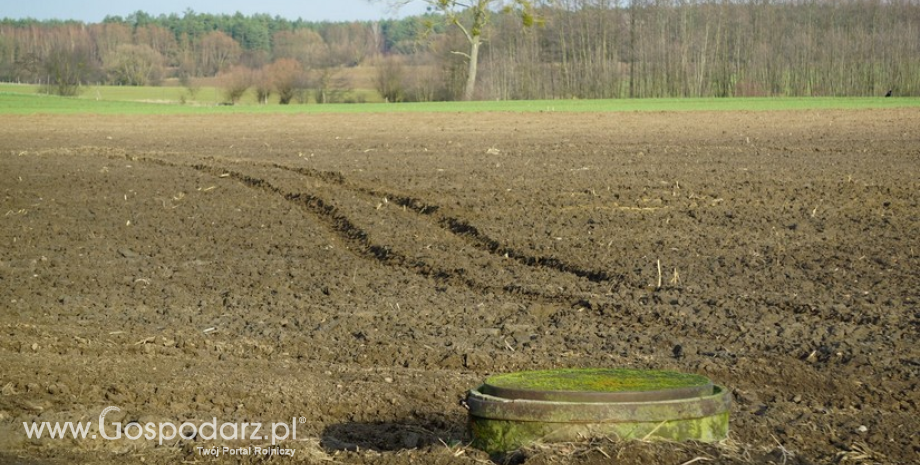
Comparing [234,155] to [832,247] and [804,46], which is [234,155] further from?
[804,46]

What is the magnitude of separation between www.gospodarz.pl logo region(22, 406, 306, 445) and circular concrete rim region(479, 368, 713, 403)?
1.24m

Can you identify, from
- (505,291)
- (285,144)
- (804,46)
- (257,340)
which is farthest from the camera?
(804,46)

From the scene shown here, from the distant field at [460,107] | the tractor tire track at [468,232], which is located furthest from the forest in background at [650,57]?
the tractor tire track at [468,232]

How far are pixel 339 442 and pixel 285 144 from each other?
2028 centimetres

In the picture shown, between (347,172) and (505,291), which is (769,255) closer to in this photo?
(505,291)

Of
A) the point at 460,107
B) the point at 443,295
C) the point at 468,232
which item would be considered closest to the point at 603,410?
the point at 443,295

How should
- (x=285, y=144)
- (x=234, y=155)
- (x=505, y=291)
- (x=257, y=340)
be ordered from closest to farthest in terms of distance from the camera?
(x=257, y=340) → (x=505, y=291) → (x=234, y=155) → (x=285, y=144)

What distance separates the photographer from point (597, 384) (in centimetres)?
447

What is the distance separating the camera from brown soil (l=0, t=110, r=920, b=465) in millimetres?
5375

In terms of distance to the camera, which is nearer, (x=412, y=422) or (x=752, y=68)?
(x=412, y=422)

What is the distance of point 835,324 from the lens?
7.52 metres

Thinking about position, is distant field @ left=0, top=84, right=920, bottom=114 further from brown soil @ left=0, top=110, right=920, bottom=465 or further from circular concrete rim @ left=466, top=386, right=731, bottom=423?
circular concrete rim @ left=466, top=386, right=731, bottom=423

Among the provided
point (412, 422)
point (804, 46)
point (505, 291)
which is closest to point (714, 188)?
point (505, 291)

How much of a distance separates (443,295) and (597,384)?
4462 millimetres
